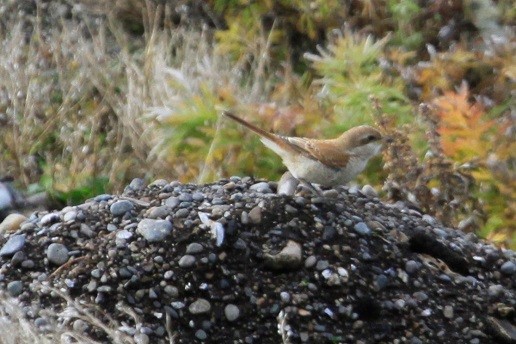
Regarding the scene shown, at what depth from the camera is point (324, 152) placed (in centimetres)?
514

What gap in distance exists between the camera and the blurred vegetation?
5898 mm

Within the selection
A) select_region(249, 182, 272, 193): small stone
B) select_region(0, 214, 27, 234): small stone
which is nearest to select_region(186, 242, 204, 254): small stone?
select_region(249, 182, 272, 193): small stone

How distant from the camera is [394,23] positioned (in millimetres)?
8320

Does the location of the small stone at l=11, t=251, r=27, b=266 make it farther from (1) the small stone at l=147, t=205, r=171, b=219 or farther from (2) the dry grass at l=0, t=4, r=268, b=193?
(2) the dry grass at l=0, t=4, r=268, b=193

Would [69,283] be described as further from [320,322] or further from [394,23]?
[394,23]

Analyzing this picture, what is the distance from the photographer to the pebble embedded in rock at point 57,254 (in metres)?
4.69

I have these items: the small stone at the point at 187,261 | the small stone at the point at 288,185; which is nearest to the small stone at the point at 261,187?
the small stone at the point at 288,185

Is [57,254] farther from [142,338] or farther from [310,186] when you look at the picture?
[310,186]

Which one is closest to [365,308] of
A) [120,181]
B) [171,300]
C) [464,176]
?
[171,300]

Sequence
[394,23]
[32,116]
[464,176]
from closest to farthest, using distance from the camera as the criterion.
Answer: [464,176], [32,116], [394,23]

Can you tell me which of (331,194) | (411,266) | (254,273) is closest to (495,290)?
(411,266)

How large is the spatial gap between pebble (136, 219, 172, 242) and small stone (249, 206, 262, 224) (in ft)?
1.13

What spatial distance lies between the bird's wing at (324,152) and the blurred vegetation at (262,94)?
0.70 meters

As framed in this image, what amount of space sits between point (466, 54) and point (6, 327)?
394 cm
